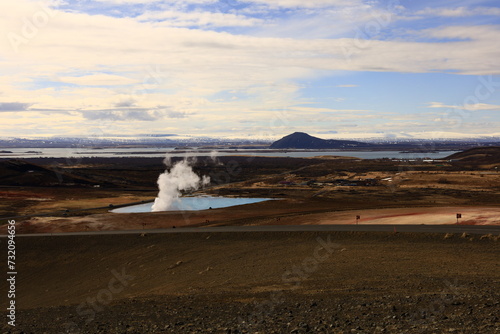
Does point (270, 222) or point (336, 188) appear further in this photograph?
point (336, 188)

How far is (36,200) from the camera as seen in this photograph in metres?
94.2

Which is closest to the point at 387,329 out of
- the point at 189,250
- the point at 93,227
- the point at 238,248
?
the point at 238,248

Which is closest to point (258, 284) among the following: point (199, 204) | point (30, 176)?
point (199, 204)

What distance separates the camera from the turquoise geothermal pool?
8318cm

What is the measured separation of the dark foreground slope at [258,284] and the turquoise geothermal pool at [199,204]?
113 ft

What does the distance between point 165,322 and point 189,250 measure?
916 inches

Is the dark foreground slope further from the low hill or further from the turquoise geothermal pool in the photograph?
the low hill

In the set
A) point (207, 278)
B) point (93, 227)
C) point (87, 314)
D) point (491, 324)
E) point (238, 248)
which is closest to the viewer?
point (491, 324)

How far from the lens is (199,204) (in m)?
90.9

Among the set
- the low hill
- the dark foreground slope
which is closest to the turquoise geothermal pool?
the dark foreground slope

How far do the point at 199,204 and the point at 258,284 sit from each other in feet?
216

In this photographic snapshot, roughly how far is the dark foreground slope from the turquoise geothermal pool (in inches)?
1359

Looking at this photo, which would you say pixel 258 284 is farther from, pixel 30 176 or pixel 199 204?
pixel 30 176

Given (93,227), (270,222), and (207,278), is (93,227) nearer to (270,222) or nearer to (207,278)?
(270,222)
